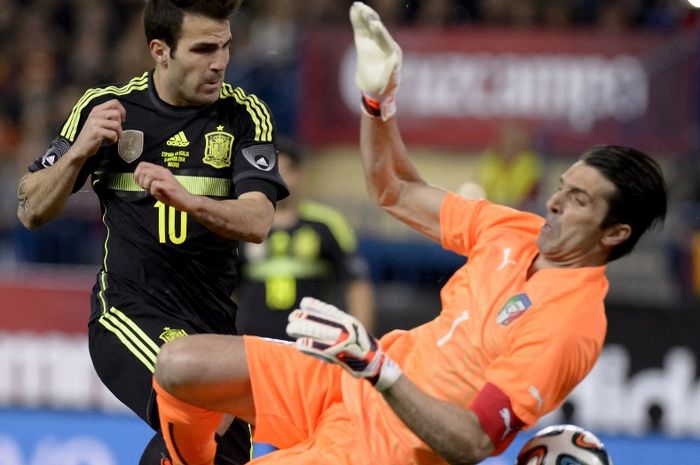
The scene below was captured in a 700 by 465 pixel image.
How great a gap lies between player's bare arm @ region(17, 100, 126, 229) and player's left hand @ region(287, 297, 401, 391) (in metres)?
0.99

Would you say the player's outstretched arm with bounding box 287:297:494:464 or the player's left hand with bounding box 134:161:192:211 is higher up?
the player's left hand with bounding box 134:161:192:211

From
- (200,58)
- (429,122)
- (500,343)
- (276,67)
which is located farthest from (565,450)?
(276,67)

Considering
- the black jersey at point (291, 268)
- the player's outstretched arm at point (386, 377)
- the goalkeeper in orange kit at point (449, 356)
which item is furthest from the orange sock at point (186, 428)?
the black jersey at point (291, 268)

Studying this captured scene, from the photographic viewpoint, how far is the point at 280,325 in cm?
798

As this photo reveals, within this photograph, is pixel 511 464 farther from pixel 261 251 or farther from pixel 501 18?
pixel 501 18

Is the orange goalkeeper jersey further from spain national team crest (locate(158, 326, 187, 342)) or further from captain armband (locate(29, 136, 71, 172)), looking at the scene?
captain armband (locate(29, 136, 71, 172))

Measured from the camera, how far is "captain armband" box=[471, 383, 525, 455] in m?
4.20

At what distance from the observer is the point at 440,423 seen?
4.16 metres

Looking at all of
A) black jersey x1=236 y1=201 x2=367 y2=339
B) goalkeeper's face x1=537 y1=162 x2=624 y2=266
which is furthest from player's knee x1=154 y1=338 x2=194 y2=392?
black jersey x1=236 y1=201 x2=367 y2=339

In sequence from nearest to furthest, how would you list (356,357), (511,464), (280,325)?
(356,357) → (511,464) → (280,325)

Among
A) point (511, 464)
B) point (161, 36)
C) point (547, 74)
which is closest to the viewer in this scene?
point (161, 36)

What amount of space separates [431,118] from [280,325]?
4.55m

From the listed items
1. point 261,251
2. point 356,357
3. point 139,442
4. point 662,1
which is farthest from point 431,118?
point 356,357

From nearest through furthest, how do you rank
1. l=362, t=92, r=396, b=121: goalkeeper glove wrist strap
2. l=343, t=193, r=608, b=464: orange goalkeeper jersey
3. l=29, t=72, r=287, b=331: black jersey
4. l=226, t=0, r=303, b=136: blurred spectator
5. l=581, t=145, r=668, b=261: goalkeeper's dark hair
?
l=343, t=193, r=608, b=464: orange goalkeeper jersey < l=581, t=145, r=668, b=261: goalkeeper's dark hair < l=29, t=72, r=287, b=331: black jersey < l=362, t=92, r=396, b=121: goalkeeper glove wrist strap < l=226, t=0, r=303, b=136: blurred spectator
